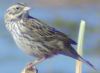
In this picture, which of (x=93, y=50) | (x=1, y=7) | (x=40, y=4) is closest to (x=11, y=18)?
(x=93, y=50)

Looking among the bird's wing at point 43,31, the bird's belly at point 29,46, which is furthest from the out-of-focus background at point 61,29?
the bird's belly at point 29,46

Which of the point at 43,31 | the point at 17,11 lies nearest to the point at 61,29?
the point at 43,31

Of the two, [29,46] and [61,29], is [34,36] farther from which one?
[61,29]

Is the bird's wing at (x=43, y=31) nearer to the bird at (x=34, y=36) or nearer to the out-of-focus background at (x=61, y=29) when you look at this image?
the bird at (x=34, y=36)

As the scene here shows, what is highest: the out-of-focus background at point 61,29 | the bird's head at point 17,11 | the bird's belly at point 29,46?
the out-of-focus background at point 61,29

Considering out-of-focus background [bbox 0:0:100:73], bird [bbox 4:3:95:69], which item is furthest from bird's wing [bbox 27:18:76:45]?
out-of-focus background [bbox 0:0:100:73]

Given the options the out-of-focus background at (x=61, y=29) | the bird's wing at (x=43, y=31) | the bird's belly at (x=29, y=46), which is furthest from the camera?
the out-of-focus background at (x=61, y=29)

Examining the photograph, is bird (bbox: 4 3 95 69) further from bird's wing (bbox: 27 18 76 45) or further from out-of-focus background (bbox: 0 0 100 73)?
out-of-focus background (bbox: 0 0 100 73)

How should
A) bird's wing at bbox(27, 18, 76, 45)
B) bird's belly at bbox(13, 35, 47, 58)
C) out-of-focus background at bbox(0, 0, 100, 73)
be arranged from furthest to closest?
out-of-focus background at bbox(0, 0, 100, 73)
bird's wing at bbox(27, 18, 76, 45)
bird's belly at bbox(13, 35, 47, 58)

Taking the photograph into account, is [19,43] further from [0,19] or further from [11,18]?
[0,19]
